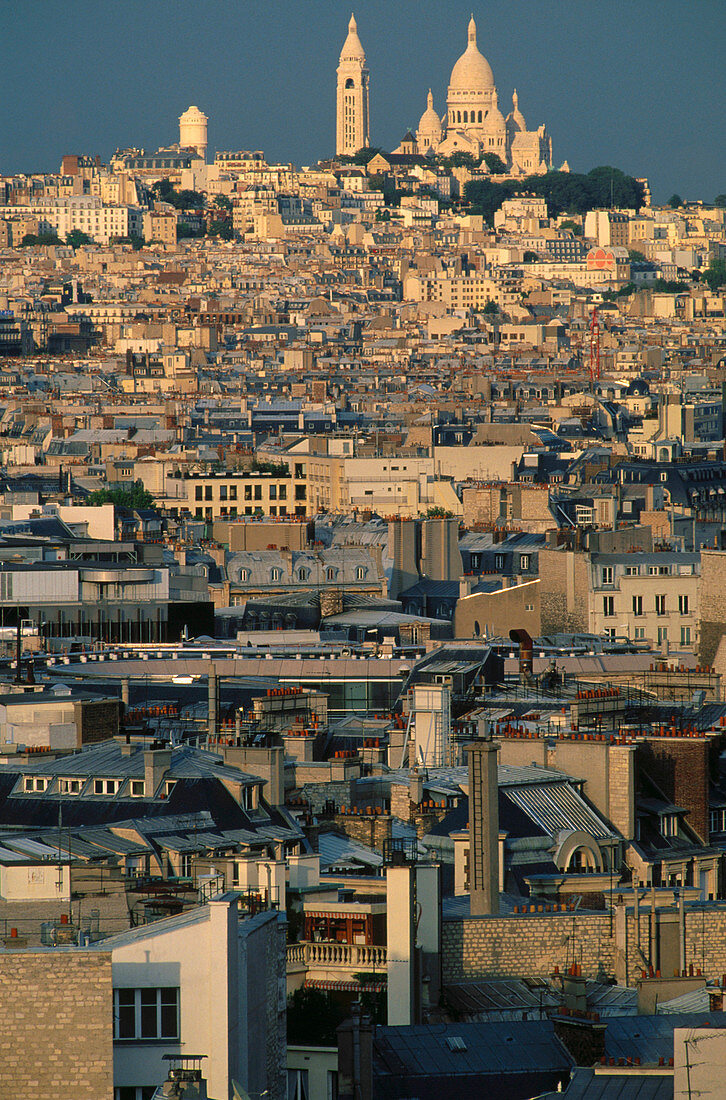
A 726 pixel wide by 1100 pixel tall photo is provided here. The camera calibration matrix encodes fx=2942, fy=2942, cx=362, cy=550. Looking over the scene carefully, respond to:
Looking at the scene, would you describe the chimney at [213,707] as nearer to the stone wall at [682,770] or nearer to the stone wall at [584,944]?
the stone wall at [682,770]

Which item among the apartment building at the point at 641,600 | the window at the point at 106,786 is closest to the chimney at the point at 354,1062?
the window at the point at 106,786

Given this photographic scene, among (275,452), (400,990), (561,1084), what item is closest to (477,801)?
(400,990)

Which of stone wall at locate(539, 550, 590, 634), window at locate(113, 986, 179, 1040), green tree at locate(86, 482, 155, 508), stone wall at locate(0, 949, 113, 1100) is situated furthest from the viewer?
green tree at locate(86, 482, 155, 508)

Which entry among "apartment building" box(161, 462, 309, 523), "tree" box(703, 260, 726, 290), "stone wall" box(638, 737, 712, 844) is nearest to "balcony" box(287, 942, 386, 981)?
"stone wall" box(638, 737, 712, 844)

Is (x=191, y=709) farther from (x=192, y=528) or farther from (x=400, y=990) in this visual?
(x=192, y=528)

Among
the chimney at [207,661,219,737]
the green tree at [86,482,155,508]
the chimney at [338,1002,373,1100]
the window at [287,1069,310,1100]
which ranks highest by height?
the green tree at [86,482,155,508]

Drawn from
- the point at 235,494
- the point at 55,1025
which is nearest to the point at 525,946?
the point at 55,1025

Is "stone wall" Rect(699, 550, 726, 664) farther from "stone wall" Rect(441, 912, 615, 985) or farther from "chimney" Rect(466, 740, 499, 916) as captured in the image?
"stone wall" Rect(441, 912, 615, 985)
